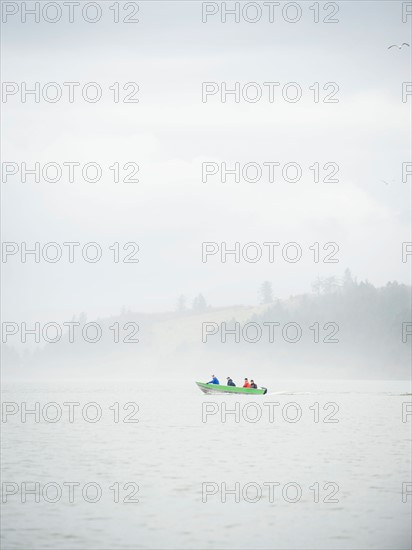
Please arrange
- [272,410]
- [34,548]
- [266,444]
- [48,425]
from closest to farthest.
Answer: [34,548] < [266,444] < [48,425] < [272,410]

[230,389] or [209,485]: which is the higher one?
[209,485]

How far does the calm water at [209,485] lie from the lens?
25219mm

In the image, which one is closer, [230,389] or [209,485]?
[209,485]

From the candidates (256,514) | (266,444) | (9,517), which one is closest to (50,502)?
(9,517)

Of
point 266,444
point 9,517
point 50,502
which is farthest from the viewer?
point 266,444

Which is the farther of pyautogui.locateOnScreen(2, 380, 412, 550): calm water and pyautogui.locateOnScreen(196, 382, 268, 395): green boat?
pyautogui.locateOnScreen(196, 382, 268, 395): green boat

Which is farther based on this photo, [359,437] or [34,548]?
[359,437]

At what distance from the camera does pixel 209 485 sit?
1372 inches

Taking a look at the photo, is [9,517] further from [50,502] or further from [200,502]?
[200,502]

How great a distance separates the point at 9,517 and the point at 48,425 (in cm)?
4309

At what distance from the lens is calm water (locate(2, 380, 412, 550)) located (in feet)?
82.7

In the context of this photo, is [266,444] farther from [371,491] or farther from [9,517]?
[9,517]

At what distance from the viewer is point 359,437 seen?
58531 mm

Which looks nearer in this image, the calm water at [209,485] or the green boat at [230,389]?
the calm water at [209,485]
